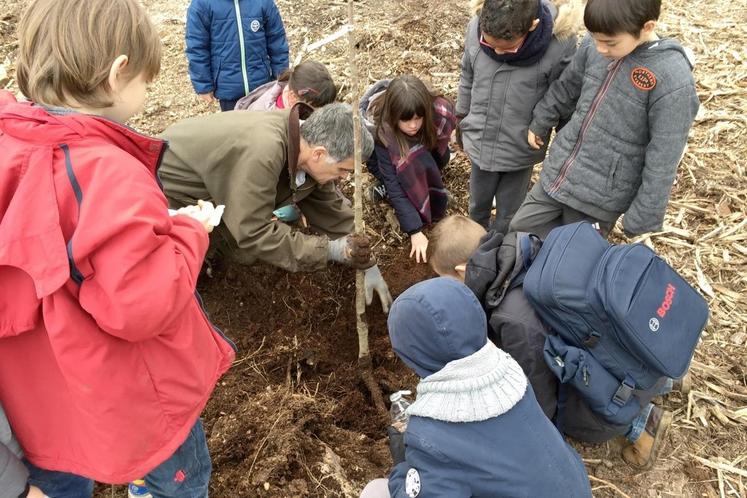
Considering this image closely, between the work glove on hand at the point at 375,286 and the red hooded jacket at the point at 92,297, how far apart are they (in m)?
1.73

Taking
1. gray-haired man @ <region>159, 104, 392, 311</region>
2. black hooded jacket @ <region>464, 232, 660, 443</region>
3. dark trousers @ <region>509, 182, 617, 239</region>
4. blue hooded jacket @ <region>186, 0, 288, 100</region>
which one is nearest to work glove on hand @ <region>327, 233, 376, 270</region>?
gray-haired man @ <region>159, 104, 392, 311</region>

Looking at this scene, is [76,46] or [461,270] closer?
[76,46]

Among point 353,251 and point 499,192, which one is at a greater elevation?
point 353,251

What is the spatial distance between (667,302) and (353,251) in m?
1.40

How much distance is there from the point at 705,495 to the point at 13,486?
2.76m

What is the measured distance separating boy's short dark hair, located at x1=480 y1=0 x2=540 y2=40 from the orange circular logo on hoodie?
0.63 m

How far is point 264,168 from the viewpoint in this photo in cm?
279

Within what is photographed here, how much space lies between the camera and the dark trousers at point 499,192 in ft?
12.6

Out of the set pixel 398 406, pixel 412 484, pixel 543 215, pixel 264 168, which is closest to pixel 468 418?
pixel 412 484

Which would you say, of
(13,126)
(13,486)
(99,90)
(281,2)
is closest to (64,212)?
(13,126)

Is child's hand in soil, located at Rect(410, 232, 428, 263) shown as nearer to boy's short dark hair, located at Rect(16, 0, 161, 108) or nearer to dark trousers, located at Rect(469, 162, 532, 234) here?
dark trousers, located at Rect(469, 162, 532, 234)

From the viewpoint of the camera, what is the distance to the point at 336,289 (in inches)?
146

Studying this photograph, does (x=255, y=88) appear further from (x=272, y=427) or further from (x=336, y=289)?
(x=272, y=427)

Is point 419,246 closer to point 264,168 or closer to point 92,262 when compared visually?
point 264,168
